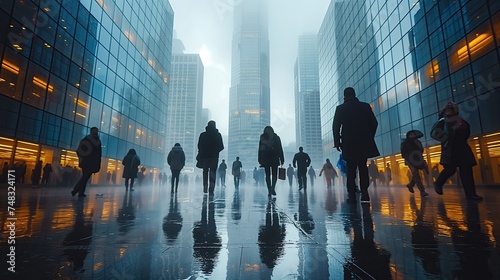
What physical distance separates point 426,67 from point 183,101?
156005 millimetres

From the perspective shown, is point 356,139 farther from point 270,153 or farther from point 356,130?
point 270,153

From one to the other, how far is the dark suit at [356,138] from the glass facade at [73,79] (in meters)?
18.2

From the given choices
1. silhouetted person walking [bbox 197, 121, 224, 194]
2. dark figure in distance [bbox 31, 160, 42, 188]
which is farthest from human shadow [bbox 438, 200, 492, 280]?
dark figure in distance [bbox 31, 160, 42, 188]

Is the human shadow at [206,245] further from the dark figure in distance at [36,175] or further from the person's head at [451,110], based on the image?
the dark figure in distance at [36,175]

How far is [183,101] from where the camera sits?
163375mm

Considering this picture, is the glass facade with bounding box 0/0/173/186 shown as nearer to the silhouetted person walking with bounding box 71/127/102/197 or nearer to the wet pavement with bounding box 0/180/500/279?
the silhouetted person walking with bounding box 71/127/102/197

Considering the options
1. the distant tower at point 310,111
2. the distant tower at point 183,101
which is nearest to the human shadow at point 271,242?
the distant tower at point 183,101

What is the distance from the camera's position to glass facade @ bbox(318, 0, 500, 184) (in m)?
14.3

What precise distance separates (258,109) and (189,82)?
50.7m

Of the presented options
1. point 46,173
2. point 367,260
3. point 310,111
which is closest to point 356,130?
point 367,260

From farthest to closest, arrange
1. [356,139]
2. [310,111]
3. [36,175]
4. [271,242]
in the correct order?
[310,111]
[36,175]
[356,139]
[271,242]

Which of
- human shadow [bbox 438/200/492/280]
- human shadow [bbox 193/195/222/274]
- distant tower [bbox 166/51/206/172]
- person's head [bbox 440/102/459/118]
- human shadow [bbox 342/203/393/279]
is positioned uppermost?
distant tower [bbox 166/51/206/172]

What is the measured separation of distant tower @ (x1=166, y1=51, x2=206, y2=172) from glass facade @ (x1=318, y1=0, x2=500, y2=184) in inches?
5431

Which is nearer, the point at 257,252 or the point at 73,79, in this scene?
the point at 257,252
